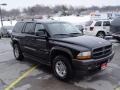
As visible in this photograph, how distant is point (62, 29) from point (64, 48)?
1304 mm

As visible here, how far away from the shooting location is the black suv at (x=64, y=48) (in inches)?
214

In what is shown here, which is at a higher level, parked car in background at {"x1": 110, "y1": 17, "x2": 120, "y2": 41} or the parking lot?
parked car in background at {"x1": 110, "y1": 17, "x2": 120, "y2": 41}

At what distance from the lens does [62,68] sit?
19.8ft

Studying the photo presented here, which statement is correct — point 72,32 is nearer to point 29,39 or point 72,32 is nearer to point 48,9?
point 29,39

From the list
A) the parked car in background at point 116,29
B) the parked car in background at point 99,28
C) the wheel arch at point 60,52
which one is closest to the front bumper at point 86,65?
the wheel arch at point 60,52

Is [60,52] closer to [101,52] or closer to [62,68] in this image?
[62,68]

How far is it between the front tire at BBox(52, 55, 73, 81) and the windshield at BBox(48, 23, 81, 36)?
990 mm

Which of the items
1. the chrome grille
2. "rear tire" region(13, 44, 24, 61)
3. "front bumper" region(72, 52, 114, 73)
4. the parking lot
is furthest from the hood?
"rear tire" region(13, 44, 24, 61)

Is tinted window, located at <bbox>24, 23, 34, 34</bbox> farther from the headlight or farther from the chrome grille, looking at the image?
the chrome grille

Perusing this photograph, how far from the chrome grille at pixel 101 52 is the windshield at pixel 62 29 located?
1.34 meters

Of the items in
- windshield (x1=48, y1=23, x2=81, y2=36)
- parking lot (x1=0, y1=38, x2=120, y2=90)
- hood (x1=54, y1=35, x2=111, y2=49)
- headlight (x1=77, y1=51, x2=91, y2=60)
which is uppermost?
windshield (x1=48, y1=23, x2=81, y2=36)

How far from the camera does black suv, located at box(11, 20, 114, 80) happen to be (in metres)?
5.43

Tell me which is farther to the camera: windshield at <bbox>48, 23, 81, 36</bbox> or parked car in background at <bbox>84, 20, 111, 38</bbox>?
parked car in background at <bbox>84, 20, 111, 38</bbox>

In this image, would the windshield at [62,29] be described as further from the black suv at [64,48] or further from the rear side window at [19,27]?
the rear side window at [19,27]
